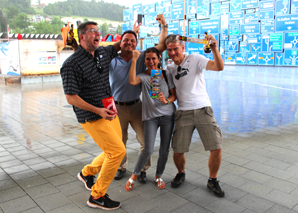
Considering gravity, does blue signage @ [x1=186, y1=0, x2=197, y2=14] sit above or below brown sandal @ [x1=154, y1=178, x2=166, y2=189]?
above

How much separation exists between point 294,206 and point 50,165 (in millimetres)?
3350

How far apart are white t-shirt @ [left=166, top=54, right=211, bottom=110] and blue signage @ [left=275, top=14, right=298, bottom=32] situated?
28.2m

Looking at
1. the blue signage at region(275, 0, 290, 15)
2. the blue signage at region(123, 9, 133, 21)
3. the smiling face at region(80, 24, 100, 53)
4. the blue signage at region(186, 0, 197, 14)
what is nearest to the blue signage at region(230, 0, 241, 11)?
the blue signage at region(275, 0, 290, 15)

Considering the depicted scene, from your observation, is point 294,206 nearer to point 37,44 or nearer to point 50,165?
point 50,165

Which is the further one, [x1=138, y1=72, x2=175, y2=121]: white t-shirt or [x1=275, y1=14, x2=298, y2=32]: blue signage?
[x1=275, y1=14, x2=298, y2=32]: blue signage

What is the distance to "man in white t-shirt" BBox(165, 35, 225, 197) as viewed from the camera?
3.22 m

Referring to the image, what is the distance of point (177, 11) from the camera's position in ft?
124

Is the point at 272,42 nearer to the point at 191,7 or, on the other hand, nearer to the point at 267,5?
the point at 267,5

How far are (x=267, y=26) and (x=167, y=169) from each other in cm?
2891

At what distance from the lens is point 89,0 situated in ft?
431

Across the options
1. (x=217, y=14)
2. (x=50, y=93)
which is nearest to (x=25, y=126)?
(x=50, y=93)

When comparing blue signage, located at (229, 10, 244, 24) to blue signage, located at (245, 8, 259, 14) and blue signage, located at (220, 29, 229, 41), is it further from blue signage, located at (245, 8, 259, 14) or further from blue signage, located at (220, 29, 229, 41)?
blue signage, located at (220, 29, 229, 41)

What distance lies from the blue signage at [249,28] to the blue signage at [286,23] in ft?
6.38

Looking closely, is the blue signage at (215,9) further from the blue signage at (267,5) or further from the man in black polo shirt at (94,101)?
the man in black polo shirt at (94,101)
